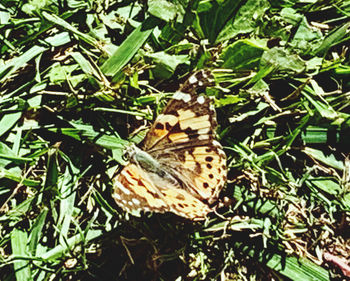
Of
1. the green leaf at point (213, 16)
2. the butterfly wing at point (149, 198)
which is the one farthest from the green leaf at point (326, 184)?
the green leaf at point (213, 16)

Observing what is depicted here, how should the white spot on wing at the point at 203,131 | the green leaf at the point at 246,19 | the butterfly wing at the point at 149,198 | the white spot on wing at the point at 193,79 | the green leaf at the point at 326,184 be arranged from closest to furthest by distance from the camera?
the butterfly wing at the point at 149,198
the white spot on wing at the point at 193,79
the white spot on wing at the point at 203,131
the green leaf at the point at 246,19
the green leaf at the point at 326,184

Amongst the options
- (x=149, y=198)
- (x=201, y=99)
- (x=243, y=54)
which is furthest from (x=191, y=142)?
(x=243, y=54)

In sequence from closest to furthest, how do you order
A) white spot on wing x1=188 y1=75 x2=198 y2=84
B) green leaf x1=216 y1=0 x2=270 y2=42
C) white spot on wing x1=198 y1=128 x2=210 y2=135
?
white spot on wing x1=188 y1=75 x2=198 y2=84
white spot on wing x1=198 y1=128 x2=210 y2=135
green leaf x1=216 y1=0 x2=270 y2=42

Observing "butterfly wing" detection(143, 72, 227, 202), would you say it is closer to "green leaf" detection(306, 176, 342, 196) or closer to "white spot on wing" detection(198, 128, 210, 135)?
"white spot on wing" detection(198, 128, 210, 135)

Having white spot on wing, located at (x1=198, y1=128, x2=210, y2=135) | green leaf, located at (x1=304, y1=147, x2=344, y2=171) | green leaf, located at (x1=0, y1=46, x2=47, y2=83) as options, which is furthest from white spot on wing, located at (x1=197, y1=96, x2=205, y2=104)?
green leaf, located at (x1=0, y1=46, x2=47, y2=83)

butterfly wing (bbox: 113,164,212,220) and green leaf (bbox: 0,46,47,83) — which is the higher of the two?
green leaf (bbox: 0,46,47,83)

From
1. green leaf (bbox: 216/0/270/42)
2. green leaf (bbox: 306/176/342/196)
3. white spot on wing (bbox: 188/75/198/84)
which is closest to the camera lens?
white spot on wing (bbox: 188/75/198/84)

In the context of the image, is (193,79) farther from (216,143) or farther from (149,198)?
(149,198)

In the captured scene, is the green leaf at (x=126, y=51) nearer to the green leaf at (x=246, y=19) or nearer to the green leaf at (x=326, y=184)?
the green leaf at (x=246, y=19)

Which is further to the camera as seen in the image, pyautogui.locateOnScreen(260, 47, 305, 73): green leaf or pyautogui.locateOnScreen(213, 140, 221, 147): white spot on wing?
pyautogui.locateOnScreen(260, 47, 305, 73): green leaf
